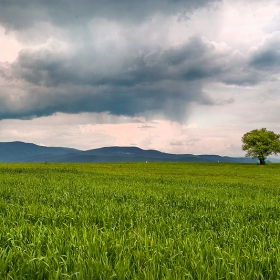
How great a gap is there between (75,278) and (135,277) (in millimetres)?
848

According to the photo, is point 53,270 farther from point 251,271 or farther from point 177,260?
point 251,271

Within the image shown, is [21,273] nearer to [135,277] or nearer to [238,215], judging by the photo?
[135,277]

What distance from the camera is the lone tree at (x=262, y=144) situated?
11019 cm

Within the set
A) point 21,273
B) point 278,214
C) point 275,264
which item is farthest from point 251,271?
Answer: point 278,214

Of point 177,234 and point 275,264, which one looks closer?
point 275,264

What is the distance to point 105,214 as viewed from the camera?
8.77m

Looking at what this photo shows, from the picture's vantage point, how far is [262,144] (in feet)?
366

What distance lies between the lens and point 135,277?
3.73m

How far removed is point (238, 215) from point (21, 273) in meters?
8.53

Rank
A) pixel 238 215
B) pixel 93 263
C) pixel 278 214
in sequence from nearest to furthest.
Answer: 1. pixel 93 263
2. pixel 238 215
3. pixel 278 214

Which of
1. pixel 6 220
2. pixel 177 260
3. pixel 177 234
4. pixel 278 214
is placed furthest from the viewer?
pixel 278 214

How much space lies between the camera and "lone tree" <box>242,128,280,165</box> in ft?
362

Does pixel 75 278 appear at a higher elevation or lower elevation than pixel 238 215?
higher

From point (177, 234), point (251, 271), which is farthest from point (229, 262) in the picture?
point (177, 234)
